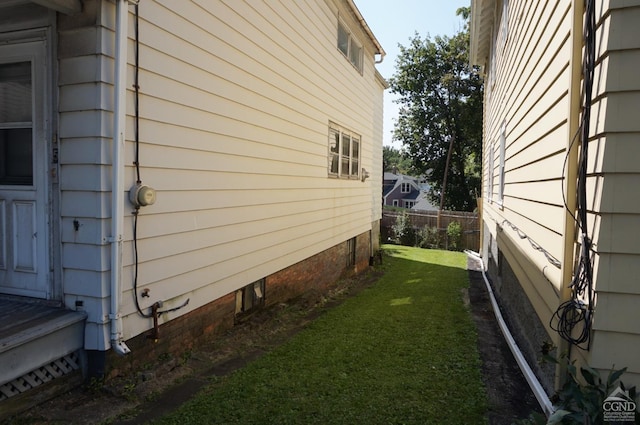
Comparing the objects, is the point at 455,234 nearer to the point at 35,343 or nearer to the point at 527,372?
the point at 527,372

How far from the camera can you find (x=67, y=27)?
3549 mm

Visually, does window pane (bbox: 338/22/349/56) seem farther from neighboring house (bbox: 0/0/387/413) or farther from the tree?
the tree

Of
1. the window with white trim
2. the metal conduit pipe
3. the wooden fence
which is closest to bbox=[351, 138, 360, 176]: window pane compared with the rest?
the window with white trim

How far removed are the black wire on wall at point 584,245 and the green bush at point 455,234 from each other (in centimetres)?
1923

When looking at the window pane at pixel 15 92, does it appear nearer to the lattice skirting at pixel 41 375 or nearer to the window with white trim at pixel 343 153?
the lattice skirting at pixel 41 375

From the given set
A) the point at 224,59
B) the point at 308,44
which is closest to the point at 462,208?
the point at 308,44

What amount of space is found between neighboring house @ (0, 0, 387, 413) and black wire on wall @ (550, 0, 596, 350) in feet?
11.4

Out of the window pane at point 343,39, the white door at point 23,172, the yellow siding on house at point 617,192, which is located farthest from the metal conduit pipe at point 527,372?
the window pane at point 343,39

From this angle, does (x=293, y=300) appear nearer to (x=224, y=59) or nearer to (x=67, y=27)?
(x=224, y=59)

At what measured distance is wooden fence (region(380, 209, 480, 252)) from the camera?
21328 millimetres

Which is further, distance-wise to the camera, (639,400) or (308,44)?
(308,44)

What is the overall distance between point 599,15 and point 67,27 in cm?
394

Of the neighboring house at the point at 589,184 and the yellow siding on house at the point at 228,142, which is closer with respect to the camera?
the neighboring house at the point at 589,184

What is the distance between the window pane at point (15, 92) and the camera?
3.85 m
